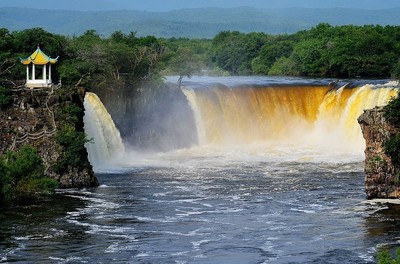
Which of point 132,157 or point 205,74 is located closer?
point 132,157

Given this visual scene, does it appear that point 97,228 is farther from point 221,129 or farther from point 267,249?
point 221,129

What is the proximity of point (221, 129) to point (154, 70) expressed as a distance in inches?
183

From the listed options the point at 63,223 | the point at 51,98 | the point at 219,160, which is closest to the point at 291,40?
the point at 219,160

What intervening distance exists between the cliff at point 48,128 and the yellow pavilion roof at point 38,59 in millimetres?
1536

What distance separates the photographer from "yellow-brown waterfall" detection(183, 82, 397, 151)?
63062 mm

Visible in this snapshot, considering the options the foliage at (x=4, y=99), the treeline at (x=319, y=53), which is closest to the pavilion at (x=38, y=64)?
the foliage at (x=4, y=99)

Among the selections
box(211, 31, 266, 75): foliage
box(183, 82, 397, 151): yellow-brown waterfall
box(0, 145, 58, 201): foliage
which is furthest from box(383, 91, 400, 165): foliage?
box(211, 31, 266, 75): foliage

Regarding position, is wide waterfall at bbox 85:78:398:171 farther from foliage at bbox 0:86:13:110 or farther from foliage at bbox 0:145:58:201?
foliage at bbox 0:145:58:201

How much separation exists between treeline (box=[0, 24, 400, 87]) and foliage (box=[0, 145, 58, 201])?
25.7ft

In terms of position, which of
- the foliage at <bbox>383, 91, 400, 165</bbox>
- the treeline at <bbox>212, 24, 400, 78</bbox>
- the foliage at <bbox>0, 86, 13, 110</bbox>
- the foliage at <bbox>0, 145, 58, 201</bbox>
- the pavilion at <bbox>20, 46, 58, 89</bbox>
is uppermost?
the treeline at <bbox>212, 24, 400, 78</bbox>

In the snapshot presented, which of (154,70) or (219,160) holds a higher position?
(154,70)

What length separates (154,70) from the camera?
209 feet

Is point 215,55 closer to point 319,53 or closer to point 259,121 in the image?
point 319,53

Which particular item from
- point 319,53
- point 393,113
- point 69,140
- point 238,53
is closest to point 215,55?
point 238,53
